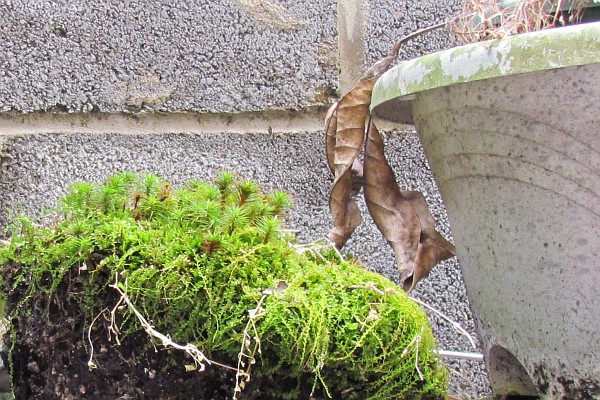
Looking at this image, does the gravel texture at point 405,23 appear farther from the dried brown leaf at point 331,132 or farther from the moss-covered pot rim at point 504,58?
the moss-covered pot rim at point 504,58

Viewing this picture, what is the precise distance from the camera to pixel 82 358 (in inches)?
32.4

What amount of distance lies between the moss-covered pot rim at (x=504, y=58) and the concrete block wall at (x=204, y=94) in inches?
25.7

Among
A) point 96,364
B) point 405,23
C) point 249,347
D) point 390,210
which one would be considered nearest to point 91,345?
point 96,364

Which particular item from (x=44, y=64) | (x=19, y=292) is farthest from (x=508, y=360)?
(x=44, y=64)

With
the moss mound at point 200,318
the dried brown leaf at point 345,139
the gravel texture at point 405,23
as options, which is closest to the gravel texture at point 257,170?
the gravel texture at point 405,23

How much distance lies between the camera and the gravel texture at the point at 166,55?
4.41 ft

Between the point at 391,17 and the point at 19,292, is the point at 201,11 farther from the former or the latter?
the point at 19,292

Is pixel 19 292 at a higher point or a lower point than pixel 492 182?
lower

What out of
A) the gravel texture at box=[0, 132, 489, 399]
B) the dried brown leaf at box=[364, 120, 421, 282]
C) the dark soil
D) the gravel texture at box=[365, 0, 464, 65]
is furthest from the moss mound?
the gravel texture at box=[365, 0, 464, 65]

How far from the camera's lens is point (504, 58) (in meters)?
0.68

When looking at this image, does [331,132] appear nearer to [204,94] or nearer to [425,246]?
[425,246]

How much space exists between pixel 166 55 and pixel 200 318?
74 centimetres

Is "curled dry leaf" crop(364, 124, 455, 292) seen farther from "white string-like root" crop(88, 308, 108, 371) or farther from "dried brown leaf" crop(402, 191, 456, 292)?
"white string-like root" crop(88, 308, 108, 371)

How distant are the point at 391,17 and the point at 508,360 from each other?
84cm
